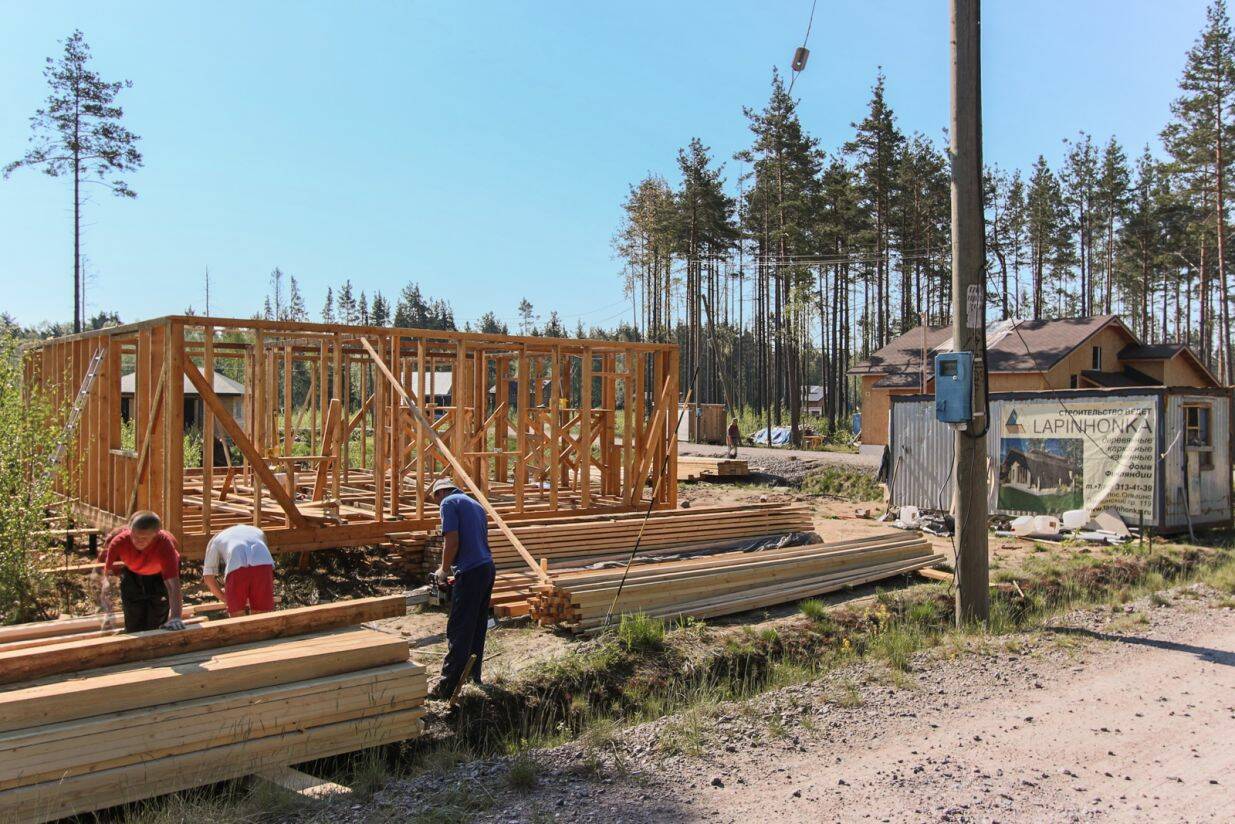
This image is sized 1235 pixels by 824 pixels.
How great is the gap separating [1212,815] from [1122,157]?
5424 cm

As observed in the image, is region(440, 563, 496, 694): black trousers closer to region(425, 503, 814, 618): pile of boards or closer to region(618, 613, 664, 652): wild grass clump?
region(618, 613, 664, 652): wild grass clump

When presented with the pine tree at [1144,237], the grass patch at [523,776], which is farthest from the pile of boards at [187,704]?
the pine tree at [1144,237]

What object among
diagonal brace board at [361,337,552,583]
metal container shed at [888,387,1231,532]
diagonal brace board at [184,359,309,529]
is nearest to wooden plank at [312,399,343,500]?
diagonal brace board at [361,337,552,583]

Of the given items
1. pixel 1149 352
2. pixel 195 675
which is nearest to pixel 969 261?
pixel 195 675

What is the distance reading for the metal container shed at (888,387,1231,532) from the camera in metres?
14.0

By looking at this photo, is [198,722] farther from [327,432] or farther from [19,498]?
[327,432]

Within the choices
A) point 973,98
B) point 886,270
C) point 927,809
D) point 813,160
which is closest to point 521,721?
point 927,809

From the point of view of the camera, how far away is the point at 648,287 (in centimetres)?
5303

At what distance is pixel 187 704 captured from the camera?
5.26 metres

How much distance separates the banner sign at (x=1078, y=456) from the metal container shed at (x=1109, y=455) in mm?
15

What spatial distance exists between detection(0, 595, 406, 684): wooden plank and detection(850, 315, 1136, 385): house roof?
24782mm

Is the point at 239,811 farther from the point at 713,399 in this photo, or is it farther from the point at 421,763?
the point at 713,399

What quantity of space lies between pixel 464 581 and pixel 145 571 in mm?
2242

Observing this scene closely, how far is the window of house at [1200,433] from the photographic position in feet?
47.0
